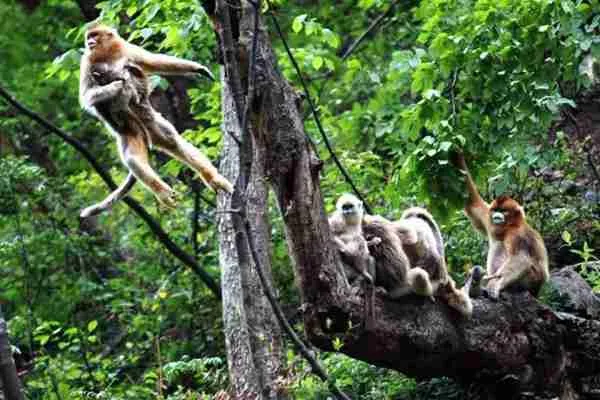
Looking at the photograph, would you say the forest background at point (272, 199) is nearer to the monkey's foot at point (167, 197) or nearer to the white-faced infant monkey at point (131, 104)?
the monkey's foot at point (167, 197)

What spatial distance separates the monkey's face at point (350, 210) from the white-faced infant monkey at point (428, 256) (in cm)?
57

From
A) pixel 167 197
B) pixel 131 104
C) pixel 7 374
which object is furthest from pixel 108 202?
pixel 7 374

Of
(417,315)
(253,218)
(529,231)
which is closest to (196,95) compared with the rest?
(253,218)

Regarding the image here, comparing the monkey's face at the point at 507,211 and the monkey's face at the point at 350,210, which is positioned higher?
the monkey's face at the point at 350,210

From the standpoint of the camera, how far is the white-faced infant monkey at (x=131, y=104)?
23.3 feet

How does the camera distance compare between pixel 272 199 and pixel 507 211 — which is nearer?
pixel 507 211

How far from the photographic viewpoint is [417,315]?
7535mm

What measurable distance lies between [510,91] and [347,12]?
8.79 metres

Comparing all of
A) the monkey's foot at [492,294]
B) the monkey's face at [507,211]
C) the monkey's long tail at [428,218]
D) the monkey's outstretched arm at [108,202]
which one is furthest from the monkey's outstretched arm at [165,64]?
the monkey's face at [507,211]

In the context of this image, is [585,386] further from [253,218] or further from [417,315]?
[253,218]

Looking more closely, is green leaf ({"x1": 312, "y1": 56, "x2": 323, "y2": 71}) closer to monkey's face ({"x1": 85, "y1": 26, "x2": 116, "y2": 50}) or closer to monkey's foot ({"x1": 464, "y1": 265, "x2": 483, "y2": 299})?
monkey's foot ({"x1": 464, "y1": 265, "x2": 483, "y2": 299})

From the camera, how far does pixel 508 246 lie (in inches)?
372

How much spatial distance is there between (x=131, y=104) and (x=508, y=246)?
3.97 metres

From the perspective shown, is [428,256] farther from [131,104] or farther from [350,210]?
[131,104]
